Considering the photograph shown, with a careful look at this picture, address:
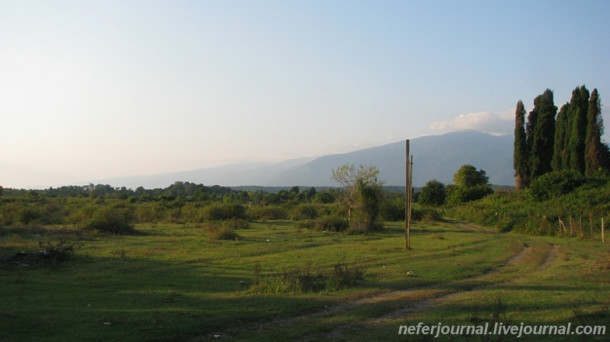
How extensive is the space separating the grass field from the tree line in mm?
32770

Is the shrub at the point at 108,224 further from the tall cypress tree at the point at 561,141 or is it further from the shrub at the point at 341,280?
the tall cypress tree at the point at 561,141

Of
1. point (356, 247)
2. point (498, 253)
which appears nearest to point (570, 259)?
point (498, 253)

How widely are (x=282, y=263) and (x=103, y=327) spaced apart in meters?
10.6

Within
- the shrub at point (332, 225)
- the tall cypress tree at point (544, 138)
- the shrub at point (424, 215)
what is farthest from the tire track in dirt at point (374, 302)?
the tall cypress tree at point (544, 138)

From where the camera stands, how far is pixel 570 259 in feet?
63.4

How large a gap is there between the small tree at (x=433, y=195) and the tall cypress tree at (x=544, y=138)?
21.3m

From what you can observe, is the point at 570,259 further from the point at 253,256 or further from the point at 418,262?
the point at 253,256

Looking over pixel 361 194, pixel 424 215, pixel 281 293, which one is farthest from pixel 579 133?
pixel 281 293

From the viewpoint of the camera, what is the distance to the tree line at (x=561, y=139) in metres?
50.3

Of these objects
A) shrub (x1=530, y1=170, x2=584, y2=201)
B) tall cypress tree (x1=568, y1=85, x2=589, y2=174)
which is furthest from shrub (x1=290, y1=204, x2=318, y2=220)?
tall cypress tree (x1=568, y1=85, x2=589, y2=174)

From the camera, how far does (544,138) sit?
59.2 metres

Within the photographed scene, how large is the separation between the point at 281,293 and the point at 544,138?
2227 inches

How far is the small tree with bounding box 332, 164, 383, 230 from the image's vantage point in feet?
126

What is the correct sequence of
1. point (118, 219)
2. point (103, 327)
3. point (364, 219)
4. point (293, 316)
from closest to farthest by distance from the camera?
1. point (103, 327)
2. point (293, 316)
3. point (118, 219)
4. point (364, 219)
